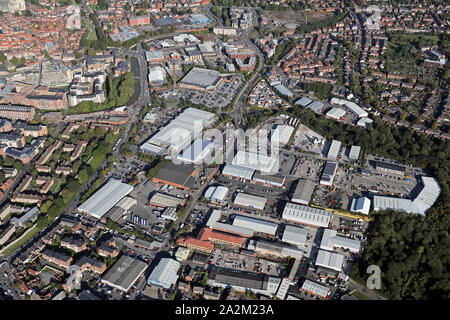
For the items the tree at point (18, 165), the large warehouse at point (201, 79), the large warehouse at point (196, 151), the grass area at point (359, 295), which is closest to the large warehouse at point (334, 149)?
the large warehouse at point (196, 151)

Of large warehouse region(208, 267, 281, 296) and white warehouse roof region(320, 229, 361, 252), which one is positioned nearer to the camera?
large warehouse region(208, 267, 281, 296)

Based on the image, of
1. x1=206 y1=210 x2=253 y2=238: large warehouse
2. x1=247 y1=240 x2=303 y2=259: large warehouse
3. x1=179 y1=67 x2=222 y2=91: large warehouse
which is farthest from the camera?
x1=179 y1=67 x2=222 y2=91: large warehouse

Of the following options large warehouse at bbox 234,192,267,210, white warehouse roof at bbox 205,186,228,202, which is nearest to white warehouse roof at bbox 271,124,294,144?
large warehouse at bbox 234,192,267,210

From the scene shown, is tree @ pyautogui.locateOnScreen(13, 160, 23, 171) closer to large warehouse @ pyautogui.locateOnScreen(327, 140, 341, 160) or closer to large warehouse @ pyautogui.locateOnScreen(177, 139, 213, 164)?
large warehouse @ pyautogui.locateOnScreen(177, 139, 213, 164)

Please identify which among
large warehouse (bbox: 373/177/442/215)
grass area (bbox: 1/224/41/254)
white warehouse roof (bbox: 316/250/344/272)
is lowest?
grass area (bbox: 1/224/41/254)

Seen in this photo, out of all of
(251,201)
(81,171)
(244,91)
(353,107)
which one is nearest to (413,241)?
(251,201)

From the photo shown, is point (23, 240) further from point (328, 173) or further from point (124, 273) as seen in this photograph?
point (328, 173)
